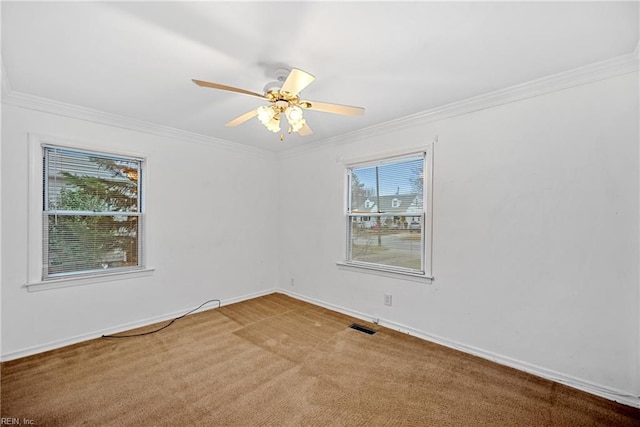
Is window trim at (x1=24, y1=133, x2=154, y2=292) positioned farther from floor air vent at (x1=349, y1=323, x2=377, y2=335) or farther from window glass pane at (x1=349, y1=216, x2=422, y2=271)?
window glass pane at (x1=349, y1=216, x2=422, y2=271)

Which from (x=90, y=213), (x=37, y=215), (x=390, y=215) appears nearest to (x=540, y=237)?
(x=390, y=215)

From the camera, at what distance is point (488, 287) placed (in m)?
2.59

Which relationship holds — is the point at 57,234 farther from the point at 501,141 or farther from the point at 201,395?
the point at 501,141

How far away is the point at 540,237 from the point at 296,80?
7.52ft

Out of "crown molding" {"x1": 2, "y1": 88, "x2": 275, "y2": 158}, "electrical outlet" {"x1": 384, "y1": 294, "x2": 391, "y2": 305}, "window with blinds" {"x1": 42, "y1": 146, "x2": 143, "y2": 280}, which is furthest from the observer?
"electrical outlet" {"x1": 384, "y1": 294, "x2": 391, "y2": 305}

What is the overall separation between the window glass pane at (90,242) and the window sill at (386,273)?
8.44 feet

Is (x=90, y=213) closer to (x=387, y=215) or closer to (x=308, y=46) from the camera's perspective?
(x=308, y=46)

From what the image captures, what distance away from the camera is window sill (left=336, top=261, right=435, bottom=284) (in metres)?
3.00

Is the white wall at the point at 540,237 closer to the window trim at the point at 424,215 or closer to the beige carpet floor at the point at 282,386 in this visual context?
the window trim at the point at 424,215

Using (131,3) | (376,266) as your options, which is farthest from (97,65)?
Result: (376,266)

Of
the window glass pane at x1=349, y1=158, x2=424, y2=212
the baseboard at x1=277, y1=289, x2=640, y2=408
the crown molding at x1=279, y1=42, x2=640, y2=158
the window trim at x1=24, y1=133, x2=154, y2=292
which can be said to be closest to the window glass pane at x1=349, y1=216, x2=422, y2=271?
the window glass pane at x1=349, y1=158, x2=424, y2=212

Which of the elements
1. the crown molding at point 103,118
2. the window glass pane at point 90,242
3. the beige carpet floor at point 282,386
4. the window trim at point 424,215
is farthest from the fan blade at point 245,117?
the beige carpet floor at point 282,386

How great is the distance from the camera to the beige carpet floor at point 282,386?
1.84 metres

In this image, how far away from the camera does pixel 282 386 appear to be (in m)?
2.16
